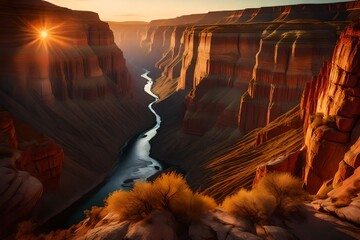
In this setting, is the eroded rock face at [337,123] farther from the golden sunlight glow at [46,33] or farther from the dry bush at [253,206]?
the golden sunlight glow at [46,33]

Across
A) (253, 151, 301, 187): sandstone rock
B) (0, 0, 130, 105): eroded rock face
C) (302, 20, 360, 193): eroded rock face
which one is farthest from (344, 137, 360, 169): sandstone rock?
(0, 0, 130, 105): eroded rock face

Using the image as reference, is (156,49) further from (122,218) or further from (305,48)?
(122,218)

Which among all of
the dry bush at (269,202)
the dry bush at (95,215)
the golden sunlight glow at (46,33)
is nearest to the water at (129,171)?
the dry bush at (95,215)

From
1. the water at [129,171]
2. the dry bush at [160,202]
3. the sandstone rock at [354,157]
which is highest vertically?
the sandstone rock at [354,157]

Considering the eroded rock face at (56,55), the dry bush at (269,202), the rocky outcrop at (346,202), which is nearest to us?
the rocky outcrop at (346,202)

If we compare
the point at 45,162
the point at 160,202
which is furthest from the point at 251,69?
the point at 160,202

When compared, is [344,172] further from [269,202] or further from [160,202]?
[160,202]
